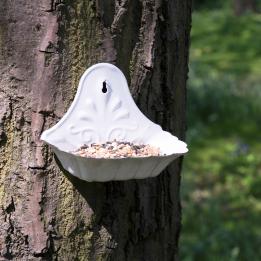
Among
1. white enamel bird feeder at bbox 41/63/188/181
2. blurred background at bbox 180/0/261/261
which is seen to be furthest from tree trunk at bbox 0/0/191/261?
blurred background at bbox 180/0/261/261

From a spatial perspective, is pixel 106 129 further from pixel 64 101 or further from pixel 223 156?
pixel 223 156

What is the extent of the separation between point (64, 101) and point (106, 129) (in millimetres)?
115

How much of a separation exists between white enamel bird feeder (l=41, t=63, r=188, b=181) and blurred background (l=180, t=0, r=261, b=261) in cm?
209

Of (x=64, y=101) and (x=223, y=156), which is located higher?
(x=64, y=101)

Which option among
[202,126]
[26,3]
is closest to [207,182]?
[202,126]

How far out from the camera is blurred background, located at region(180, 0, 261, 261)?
11.9ft

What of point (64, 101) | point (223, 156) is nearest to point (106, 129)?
point (64, 101)

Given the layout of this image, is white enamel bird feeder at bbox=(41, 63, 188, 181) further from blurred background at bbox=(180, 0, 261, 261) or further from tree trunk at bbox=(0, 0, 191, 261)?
blurred background at bbox=(180, 0, 261, 261)

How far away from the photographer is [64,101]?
1449 mm

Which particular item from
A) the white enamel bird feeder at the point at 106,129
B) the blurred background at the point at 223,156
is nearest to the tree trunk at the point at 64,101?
the white enamel bird feeder at the point at 106,129

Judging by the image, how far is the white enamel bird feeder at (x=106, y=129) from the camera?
4.48ft

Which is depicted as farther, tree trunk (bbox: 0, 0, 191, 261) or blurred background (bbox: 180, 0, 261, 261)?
blurred background (bbox: 180, 0, 261, 261)

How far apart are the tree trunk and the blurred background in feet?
6.55

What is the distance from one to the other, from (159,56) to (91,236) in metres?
0.46
